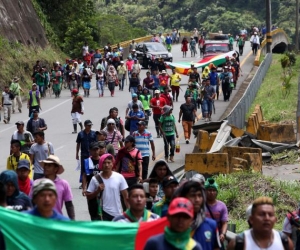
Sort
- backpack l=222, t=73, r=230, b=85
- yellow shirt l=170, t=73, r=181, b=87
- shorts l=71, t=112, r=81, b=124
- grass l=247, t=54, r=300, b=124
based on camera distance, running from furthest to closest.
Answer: backpack l=222, t=73, r=230, b=85, yellow shirt l=170, t=73, r=181, b=87, grass l=247, t=54, r=300, b=124, shorts l=71, t=112, r=81, b=124

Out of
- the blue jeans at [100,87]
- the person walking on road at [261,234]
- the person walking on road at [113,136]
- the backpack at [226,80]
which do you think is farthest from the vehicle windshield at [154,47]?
the person walking on road at [261,234]

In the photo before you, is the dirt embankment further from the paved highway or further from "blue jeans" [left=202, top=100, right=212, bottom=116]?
"blue jeans" [left=202, top=100, right=212, bottom=116]

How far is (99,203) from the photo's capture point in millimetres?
12164

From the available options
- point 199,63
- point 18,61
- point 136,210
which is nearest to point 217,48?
point 199,63

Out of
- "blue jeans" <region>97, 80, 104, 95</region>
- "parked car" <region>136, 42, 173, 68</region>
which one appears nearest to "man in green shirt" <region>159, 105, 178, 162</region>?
"blue jeans" <region>97, 80, 104, 95</region>

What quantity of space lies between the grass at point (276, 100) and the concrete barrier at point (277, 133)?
4.19 metres

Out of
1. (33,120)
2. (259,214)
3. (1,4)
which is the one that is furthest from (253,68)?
(259,214)

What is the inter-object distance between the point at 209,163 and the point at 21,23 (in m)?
30.0

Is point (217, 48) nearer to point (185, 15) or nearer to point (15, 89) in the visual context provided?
point (15, 89)

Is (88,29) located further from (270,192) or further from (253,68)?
(270,192)

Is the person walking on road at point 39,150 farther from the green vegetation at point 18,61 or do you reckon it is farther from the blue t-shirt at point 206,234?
the green vegetation at point 18,61

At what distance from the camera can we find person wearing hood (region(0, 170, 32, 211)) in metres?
9.73

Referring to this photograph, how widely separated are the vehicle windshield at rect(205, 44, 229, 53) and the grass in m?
5.87

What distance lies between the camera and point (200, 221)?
8500mm
